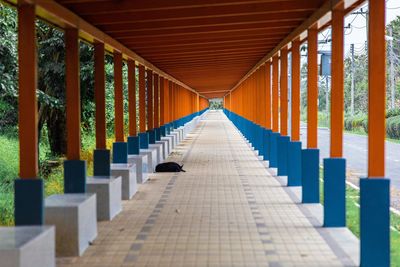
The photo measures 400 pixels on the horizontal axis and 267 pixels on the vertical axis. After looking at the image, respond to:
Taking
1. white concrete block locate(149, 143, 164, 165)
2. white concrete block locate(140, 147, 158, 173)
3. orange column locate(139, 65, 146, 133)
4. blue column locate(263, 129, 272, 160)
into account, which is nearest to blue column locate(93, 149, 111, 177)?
white concrete block locate(140, 147, 158, 173)

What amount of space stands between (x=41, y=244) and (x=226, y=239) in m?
2.60

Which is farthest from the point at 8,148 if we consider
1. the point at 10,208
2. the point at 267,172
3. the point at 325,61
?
the point at 325,61

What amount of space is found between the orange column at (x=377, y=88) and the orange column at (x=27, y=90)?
318 cm

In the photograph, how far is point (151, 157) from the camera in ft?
45.5

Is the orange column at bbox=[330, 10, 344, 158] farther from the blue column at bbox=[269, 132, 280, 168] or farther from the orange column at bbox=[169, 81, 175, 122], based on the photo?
the orange column at bbox=[169, 81, 175, 122]

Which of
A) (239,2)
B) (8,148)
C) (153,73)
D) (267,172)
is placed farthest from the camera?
(8,148)

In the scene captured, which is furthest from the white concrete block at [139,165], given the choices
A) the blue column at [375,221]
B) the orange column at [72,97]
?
the blue column at [375,221]

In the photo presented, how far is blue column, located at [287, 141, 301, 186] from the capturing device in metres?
11.3

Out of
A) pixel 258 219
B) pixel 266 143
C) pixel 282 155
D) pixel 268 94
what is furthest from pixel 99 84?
pixel 266 143

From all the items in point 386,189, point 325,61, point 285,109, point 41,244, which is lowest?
point 41,244

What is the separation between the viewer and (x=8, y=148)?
2438 centimetres

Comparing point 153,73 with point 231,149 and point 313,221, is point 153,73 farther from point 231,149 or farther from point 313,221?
point 313,221

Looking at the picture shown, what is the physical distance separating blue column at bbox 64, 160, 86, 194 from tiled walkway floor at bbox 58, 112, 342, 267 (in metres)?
0.61

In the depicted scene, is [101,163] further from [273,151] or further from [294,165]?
[273,151]
